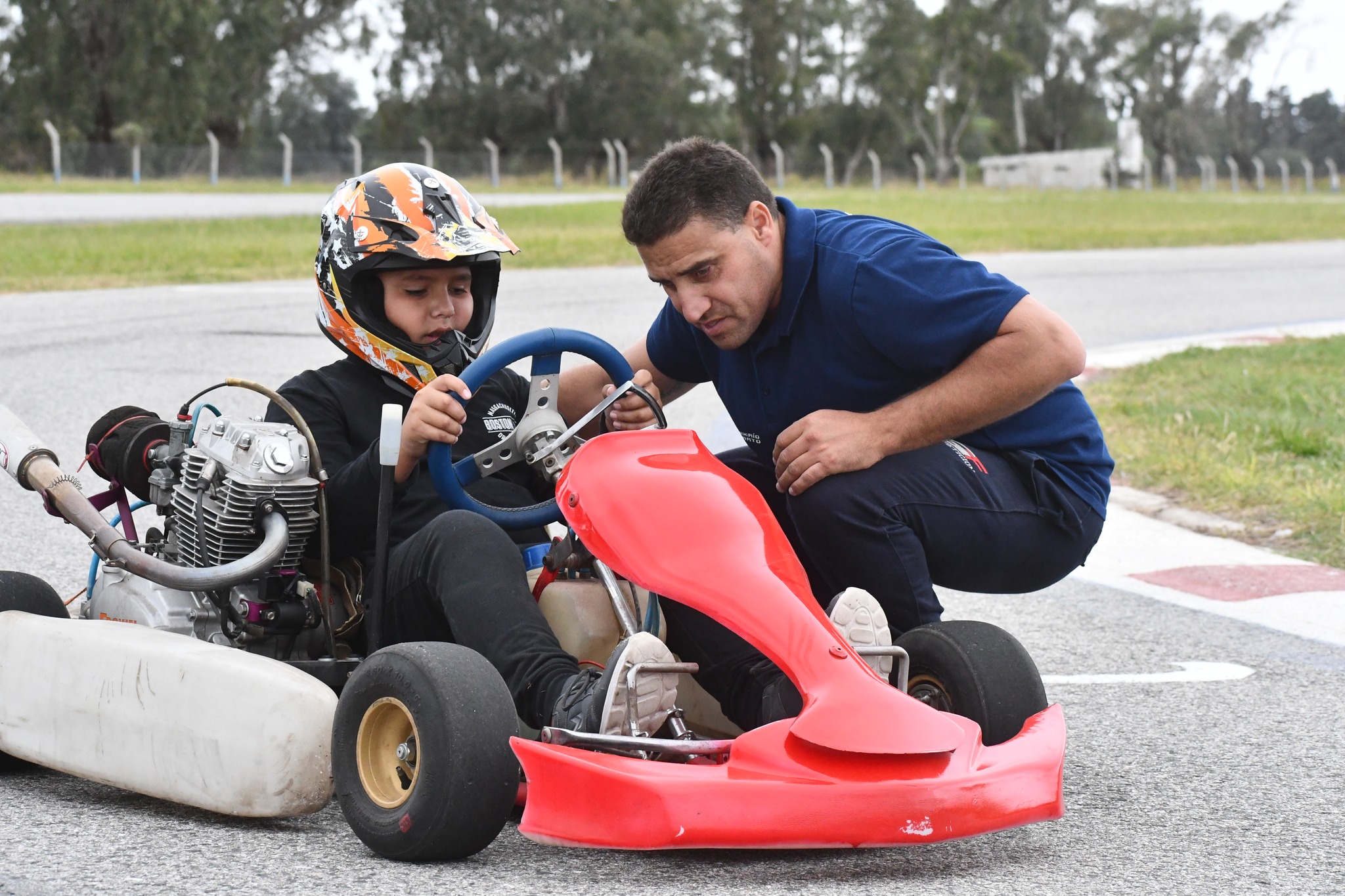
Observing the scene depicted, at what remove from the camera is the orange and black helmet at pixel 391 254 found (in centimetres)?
333

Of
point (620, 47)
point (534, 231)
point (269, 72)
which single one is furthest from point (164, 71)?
point (534, 231)

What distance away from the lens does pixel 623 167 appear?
4003 cm

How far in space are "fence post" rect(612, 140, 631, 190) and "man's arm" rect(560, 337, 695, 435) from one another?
1158 inches

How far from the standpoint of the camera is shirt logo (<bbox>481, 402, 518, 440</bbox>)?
3422 mm

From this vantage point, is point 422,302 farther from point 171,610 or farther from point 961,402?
point 961,402

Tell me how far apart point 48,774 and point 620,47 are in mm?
47463

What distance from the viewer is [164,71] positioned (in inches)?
1697

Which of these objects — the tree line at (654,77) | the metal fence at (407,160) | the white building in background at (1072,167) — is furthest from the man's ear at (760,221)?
the white building in background at (1072,167)

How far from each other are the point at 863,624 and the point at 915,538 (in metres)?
0.46

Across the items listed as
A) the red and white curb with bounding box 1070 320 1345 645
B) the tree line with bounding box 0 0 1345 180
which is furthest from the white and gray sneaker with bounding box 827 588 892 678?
→ the tree line with bounding box 0 0 1345 180

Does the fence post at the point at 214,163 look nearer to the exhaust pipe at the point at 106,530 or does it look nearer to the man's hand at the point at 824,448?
the exhaust pipe at the point at 106,530

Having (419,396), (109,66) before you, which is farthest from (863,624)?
(109,66)

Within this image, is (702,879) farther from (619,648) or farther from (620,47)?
(620,47)

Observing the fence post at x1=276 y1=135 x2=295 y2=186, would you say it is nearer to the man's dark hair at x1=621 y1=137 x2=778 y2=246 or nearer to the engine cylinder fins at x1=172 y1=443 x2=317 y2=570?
the engine cylinder fins at x1=172 y1=443 x2=317 y2=570
